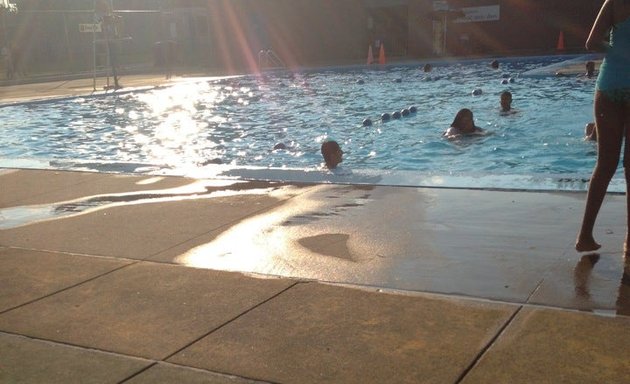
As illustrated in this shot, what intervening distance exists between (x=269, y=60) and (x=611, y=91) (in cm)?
3563

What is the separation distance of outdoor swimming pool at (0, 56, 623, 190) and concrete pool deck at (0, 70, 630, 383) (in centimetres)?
140

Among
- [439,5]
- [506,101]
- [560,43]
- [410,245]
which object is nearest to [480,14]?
[439,5]

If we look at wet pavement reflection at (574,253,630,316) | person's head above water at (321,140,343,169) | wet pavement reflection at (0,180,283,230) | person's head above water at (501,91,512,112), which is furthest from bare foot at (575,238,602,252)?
person's head above water at (501,91,512,112)

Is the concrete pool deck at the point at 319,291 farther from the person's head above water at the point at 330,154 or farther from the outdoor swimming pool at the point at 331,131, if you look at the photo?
the person's head above water at the point at 330,154

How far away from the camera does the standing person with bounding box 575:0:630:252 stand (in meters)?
4.32

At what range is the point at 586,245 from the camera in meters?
4.71

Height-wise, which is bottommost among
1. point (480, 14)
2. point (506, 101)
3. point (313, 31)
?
point (506, 101)

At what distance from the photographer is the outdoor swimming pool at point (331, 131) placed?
9.60 m

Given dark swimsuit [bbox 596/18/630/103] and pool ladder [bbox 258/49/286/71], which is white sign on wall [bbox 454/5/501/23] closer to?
pool ladder [bbox 258/49/286/71]

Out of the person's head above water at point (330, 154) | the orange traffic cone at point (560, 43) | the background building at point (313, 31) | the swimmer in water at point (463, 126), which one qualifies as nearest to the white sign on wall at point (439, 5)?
the background building at point (313, 31)

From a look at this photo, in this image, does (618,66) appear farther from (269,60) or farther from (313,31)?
(313,31)

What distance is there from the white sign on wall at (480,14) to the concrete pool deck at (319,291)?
30341 mm

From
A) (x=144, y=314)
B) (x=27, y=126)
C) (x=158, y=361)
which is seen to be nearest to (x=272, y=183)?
(x=144, y=314)

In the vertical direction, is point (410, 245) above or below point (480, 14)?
below
